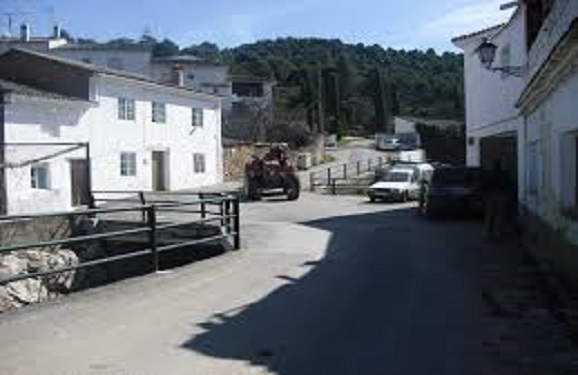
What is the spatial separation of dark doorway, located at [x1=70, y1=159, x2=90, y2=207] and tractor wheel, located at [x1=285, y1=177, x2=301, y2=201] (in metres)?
8.76

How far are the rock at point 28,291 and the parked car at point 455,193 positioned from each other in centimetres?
1410

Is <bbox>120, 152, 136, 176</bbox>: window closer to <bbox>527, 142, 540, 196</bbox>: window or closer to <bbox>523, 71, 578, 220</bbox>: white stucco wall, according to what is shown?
<bbox>527, 142, 540, 196</bbox>: window

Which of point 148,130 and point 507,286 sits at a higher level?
point 148,130

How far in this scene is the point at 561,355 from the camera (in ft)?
31.5

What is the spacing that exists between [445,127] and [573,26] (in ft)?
255

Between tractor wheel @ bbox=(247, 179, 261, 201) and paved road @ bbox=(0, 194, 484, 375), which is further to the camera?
tractor wheel @ bbox=(247, 179, 261, 201)

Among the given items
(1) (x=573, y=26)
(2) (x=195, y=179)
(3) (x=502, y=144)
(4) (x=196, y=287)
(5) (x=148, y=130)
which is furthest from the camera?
(2) (x=195, y=179)

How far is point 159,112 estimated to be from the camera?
51.3m

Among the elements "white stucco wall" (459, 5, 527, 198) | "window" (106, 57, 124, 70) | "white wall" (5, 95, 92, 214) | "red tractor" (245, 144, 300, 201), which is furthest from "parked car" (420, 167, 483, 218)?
"window" (106, 57, 124, 70)

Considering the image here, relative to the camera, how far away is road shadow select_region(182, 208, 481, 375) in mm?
9195

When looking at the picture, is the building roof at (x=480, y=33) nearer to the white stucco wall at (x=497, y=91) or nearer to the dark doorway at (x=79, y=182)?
the white stucco wall at (x=497, y=91)

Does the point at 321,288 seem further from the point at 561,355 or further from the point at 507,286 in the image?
the point at 561,355

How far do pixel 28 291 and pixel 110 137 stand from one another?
881 inches

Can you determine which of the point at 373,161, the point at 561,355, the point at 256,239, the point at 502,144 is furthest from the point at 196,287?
the point at 373,161
